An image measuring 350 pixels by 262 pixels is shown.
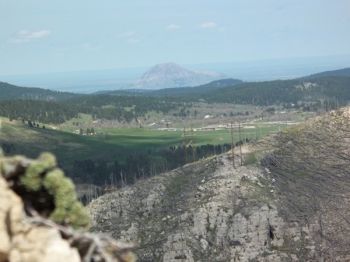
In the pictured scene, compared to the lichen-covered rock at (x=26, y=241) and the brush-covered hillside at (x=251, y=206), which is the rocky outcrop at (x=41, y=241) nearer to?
the lichen-covered rock at (x=26, y=241)

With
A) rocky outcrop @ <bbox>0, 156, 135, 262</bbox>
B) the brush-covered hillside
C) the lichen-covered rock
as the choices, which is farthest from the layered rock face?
the lichen-covered rock

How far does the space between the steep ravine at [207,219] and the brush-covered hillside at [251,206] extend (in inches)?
7.6

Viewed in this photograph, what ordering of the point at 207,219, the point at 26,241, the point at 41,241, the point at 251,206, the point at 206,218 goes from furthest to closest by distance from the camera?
1. the point at 251,206
2. the point at 206,218
3. the point at 207,219
4. the point at 26,241
5. the point at 41,241

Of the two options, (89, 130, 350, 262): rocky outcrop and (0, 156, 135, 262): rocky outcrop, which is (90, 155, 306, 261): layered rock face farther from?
(0, 156, 135, 262): rocky outcrop

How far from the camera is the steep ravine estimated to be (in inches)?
4365

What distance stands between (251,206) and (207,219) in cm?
919

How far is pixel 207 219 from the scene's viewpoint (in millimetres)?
117188

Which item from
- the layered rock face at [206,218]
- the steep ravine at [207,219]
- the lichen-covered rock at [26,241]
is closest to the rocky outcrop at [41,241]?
the lichen-covered rock at [26,241]

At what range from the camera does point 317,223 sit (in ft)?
378

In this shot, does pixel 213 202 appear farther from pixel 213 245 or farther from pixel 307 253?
pixel 307 253

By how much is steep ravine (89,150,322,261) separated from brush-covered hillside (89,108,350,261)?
0.63 ft

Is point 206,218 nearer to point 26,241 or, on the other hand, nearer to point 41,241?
point 26,241

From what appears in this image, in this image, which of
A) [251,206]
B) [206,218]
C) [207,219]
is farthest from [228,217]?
[251,206]

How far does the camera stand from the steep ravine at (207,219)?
110875 millimetres
